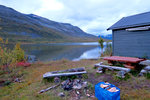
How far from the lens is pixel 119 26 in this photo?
215 inches

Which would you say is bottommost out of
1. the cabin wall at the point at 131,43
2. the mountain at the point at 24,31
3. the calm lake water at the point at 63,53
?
the calm lake water at the point at 63,53

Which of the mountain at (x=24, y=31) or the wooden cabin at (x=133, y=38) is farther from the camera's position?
the mountain at (x=24, y=31)

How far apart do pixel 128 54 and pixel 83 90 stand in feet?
13.2

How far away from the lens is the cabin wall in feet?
15.5

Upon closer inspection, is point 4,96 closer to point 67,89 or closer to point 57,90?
point 57,90

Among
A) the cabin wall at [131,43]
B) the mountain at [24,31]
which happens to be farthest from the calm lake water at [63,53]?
the mountain at [24,31]

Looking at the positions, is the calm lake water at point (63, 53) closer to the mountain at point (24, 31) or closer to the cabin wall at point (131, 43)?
the cabin wall at point (131, 43)

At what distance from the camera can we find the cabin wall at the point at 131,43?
4.72 meters

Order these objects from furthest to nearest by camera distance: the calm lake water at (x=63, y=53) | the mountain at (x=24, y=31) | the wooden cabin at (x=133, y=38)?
the mountain at (x=24, y=31)
the calm lake water at (x=63, y=53)
the wooden cabin at (x=133, y=38)

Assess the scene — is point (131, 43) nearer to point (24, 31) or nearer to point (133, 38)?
point (133, 38)

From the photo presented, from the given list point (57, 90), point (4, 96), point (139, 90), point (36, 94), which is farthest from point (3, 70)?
point (139, 90)

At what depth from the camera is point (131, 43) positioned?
525cm

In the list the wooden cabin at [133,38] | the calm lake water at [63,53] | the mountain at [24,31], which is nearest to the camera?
the wooden cabin at [133,38]

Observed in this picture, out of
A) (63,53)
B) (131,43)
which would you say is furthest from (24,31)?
(131,43)
